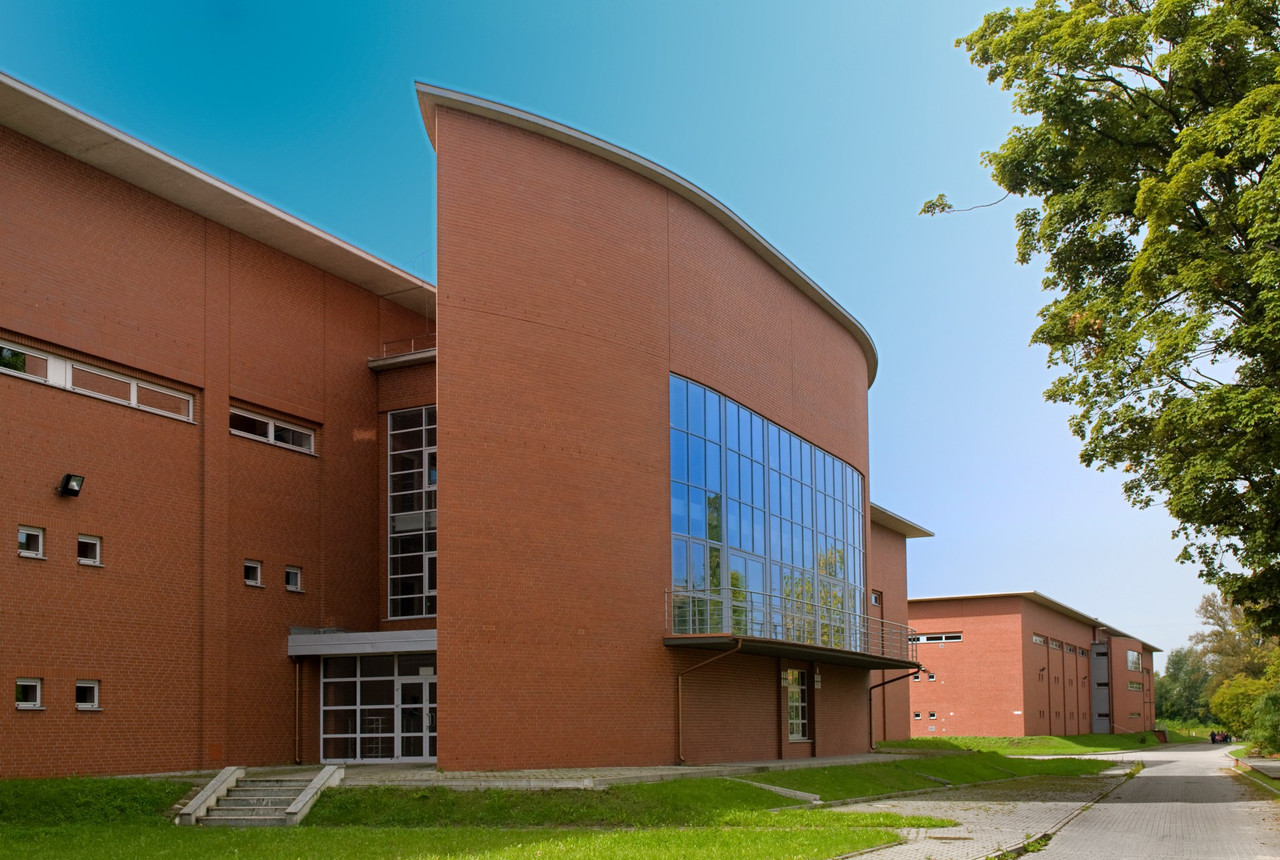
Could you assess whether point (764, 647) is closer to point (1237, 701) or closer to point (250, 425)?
point (250, 425)

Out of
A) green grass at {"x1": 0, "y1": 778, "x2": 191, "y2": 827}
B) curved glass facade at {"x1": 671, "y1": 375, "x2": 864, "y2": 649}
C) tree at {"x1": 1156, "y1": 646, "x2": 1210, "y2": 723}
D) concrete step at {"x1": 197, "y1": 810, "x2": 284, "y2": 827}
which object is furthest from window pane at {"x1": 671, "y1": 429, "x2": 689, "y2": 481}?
tree at {"x1": 1156, "y1": 646, "x2": 1210, "y2": 723}

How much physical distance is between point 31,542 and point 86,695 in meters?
2.91

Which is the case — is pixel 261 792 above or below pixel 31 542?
below

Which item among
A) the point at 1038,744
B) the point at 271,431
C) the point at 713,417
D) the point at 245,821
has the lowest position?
the point at 1038,744

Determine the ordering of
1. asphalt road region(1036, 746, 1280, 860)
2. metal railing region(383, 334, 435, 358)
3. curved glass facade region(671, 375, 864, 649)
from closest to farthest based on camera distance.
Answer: asphalt road region(1036, 746, 1280, 860) < curved glass facade region(671, 375, 864, 649) < metal railing region(383, 334, 435, 358)

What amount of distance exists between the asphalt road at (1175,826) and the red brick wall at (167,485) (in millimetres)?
15900

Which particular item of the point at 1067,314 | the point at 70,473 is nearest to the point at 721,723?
the point at 1067,314

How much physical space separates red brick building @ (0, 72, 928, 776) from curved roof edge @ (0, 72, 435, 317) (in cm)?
8

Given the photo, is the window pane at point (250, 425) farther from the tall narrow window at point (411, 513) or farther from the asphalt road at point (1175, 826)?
the asphalt road at point (1175, 826)

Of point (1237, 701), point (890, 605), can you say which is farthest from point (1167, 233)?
point (1237, 701)

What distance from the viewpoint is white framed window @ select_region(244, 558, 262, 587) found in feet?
83.9

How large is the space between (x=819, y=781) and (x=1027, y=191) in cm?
1220

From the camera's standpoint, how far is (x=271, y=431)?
1048 inches

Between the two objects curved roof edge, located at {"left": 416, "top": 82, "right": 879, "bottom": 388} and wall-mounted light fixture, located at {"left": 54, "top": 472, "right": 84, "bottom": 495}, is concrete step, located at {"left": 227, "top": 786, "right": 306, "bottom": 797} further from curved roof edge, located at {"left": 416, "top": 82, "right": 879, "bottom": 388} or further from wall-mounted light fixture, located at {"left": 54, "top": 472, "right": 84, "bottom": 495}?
curved roof edge, located at {"left": 416, "top": 82, "right": 879, "bottom": 388}
